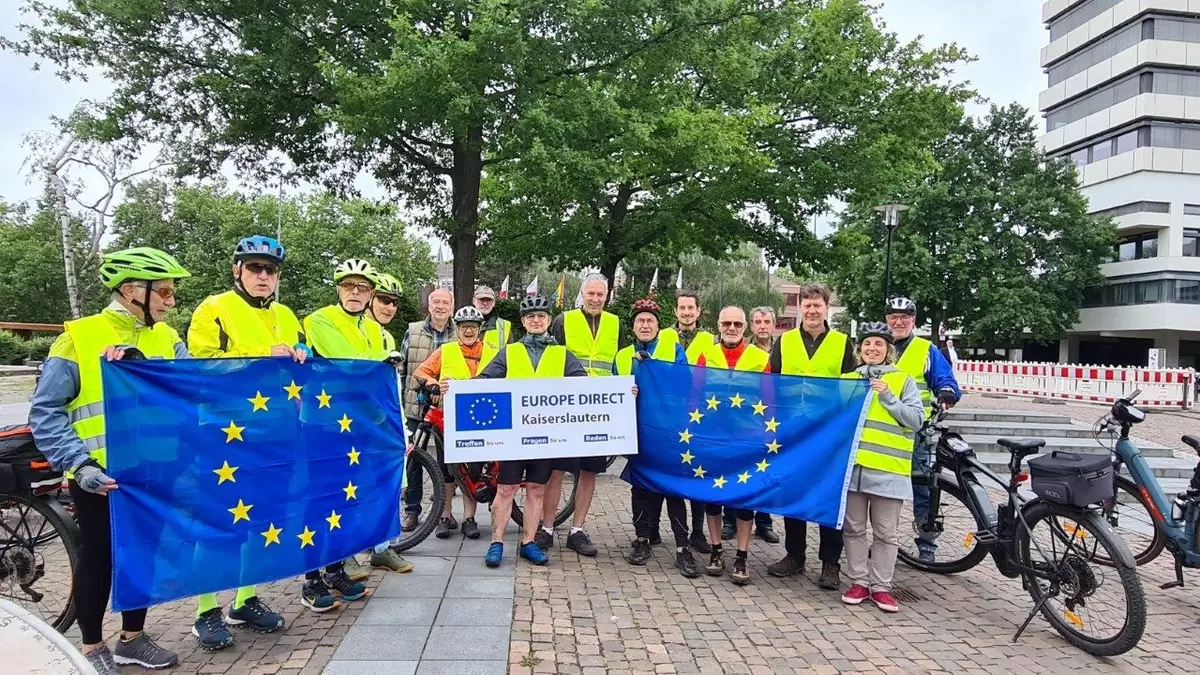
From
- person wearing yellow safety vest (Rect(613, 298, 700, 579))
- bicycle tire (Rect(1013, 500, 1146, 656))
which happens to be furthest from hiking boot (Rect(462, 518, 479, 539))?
bicycle tire (Rect(1013, 500, 1146, 656))

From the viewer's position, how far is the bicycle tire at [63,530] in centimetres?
371

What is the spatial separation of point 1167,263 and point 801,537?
4499 centimetres

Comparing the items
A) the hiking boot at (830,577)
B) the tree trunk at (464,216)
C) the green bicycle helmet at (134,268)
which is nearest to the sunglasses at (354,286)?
the green bicycle helmet at (134,268)

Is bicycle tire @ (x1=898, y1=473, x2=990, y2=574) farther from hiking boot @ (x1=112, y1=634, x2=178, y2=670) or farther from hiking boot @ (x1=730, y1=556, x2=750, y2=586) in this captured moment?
hiking boot @ (x1=112, y1=634, x2=178, y2=670)

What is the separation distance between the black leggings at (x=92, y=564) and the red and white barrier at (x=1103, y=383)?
863 inches

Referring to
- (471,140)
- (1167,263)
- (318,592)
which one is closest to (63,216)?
(471,140)

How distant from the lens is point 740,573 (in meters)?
5.14

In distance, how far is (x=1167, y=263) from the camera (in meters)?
39.7

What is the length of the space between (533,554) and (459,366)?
5.12 feet

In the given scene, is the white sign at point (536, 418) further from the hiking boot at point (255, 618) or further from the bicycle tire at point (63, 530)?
the bicycle tire at point (63, 530)

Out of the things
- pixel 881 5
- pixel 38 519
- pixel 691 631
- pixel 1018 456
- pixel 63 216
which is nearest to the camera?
pixel 38 519

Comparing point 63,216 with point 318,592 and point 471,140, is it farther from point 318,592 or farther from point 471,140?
point 318,592

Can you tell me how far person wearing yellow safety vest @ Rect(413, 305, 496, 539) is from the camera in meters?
5.86

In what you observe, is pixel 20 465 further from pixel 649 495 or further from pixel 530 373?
pixel 649 495
